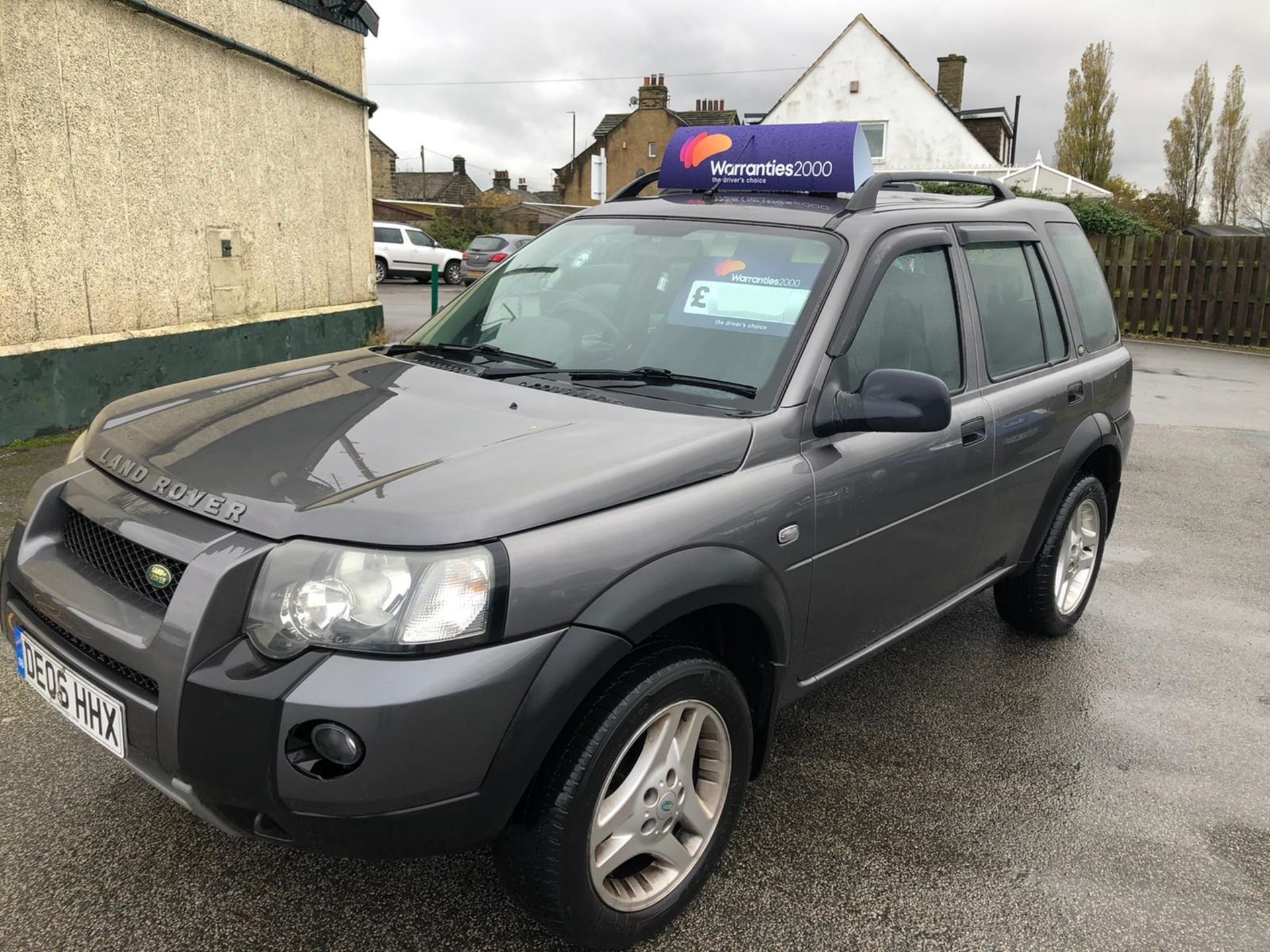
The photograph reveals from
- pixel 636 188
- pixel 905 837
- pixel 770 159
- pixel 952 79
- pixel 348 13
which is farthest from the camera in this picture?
pixel 952 79

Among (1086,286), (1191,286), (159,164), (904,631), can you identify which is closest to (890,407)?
(904,631)

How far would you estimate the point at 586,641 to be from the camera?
6.89 ft

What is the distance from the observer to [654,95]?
53.5 meters

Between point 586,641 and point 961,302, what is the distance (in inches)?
84.0

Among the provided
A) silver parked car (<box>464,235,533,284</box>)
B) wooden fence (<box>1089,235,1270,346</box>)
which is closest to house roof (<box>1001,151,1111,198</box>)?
wooden fence (<box>1089,235,1270,346</box>)

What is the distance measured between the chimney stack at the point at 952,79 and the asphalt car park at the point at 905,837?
38.8m

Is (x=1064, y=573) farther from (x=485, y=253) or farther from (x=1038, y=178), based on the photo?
(x=1038, y=178)

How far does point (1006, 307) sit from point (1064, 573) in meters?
1.34

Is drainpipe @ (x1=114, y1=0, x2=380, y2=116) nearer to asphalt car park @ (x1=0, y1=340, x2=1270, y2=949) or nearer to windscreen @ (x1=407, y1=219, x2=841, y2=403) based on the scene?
windscreen @ (x1=407, y1=219, x2=841, y2=403)

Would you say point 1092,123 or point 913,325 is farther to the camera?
point 1092,123

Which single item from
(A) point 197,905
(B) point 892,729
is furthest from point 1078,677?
(A) point 197,905

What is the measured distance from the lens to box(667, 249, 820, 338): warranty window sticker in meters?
2.94

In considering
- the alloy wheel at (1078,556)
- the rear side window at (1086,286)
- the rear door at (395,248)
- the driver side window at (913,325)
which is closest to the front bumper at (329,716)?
the driver side window at (913,325)

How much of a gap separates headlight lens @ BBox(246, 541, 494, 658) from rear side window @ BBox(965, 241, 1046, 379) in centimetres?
236
